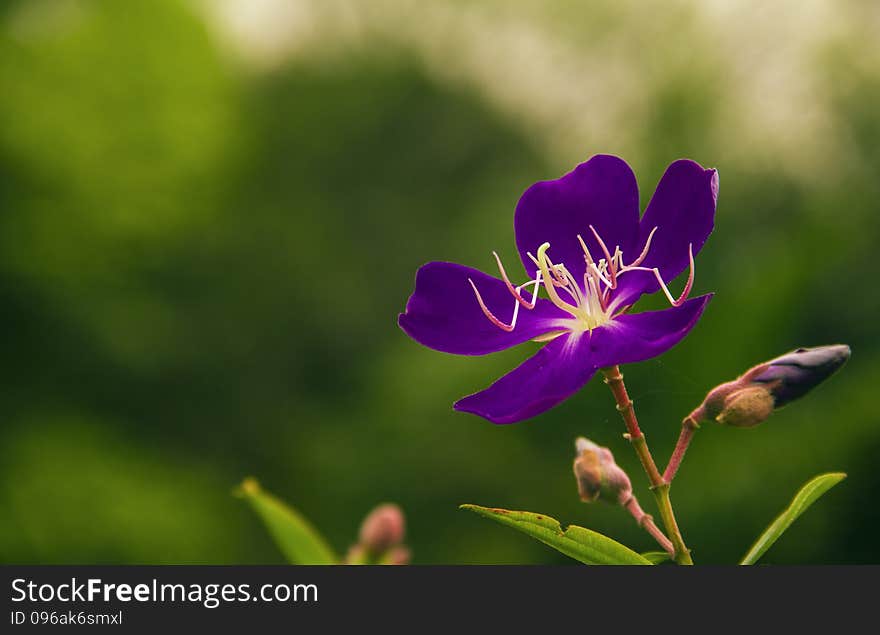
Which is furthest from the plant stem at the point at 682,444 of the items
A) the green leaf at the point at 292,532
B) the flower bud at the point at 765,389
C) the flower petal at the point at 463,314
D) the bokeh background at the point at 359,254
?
the bokeh background at the point at 359,254

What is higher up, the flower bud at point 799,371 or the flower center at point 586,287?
the flower center at point 586,287

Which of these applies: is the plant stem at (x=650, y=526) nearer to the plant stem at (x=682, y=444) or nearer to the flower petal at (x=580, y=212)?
the plant stem at (x=682, y=444)

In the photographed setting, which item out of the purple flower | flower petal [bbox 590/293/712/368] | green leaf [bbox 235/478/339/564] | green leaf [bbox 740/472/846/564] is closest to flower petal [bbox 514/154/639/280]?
the purple flower

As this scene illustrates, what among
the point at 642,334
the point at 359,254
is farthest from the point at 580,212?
the point at 359,254

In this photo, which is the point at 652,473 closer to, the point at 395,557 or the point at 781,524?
the point at 781,524

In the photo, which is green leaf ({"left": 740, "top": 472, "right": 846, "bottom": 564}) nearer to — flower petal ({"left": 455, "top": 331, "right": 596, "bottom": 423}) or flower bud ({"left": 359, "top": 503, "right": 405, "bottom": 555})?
flower petal ({"left": 455, "top": 331, "right": 596, "bottom": 423})
